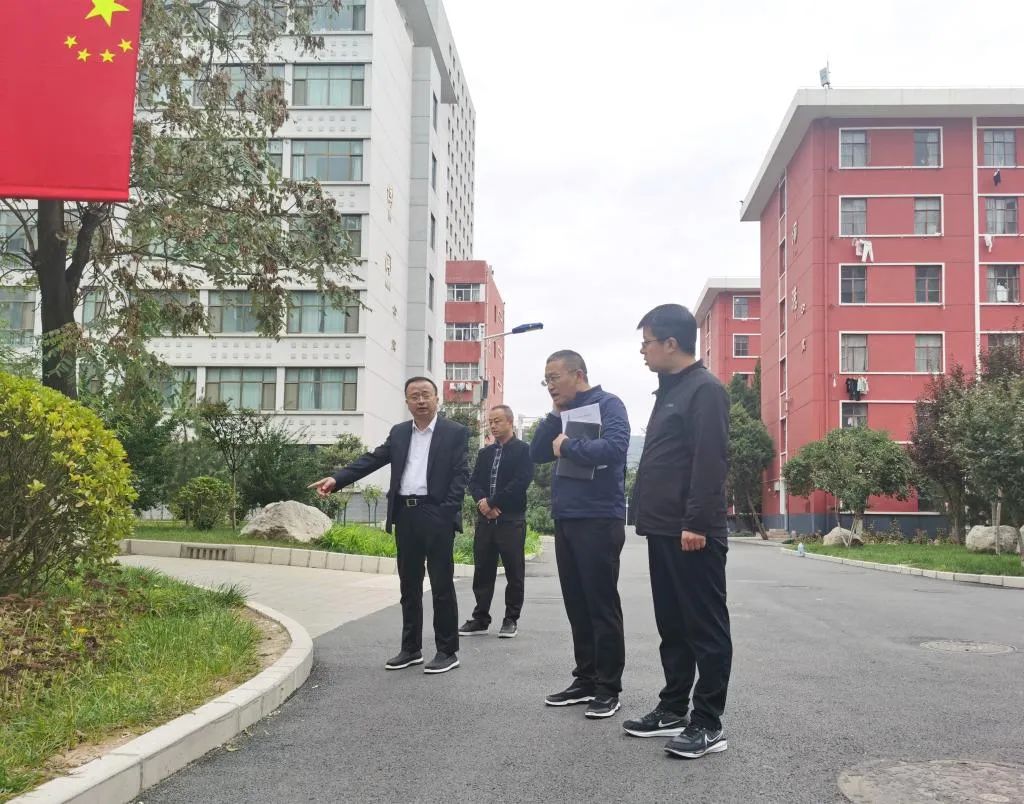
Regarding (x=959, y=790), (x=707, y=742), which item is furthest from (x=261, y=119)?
(x=959, y=790)

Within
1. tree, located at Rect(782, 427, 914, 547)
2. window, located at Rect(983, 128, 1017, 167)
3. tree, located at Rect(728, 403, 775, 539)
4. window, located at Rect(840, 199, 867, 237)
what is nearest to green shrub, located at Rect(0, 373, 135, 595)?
tree, located at Rect(782, 427, 914, 547)

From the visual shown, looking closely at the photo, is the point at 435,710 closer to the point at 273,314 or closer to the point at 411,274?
the point at 273,314

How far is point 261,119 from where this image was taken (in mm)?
12141

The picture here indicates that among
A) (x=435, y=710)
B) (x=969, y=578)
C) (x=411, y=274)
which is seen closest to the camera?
(x=435, y=710)

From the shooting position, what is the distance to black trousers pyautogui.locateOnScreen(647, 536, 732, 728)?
4660 millimetres

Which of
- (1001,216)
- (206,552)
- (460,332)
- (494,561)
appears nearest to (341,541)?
(206,552)

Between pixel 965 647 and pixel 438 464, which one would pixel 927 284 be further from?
pixel 438 464

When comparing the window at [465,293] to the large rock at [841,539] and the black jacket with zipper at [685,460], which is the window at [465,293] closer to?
the large rock at [841,539]

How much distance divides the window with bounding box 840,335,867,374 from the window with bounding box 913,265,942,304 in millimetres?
2885

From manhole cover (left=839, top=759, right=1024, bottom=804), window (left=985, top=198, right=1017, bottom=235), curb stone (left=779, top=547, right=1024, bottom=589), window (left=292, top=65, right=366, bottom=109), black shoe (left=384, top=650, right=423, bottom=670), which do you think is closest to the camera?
manhole cover (left=839, top=759, right=1024, bottom=804)

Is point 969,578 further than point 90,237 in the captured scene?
Yes

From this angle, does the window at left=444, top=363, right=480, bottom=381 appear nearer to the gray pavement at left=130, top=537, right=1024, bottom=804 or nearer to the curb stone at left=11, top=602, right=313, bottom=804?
the gray pavement at left=130, top=537, right=1024, bottom=804

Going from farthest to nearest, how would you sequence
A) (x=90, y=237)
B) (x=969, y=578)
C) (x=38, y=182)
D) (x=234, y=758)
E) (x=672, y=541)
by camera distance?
(x=969, y=578) < (x=90, y=237) < (x=38, y=182) < (x=672, y=541) < (x=234, y=758)

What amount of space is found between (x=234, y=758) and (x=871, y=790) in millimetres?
2689
